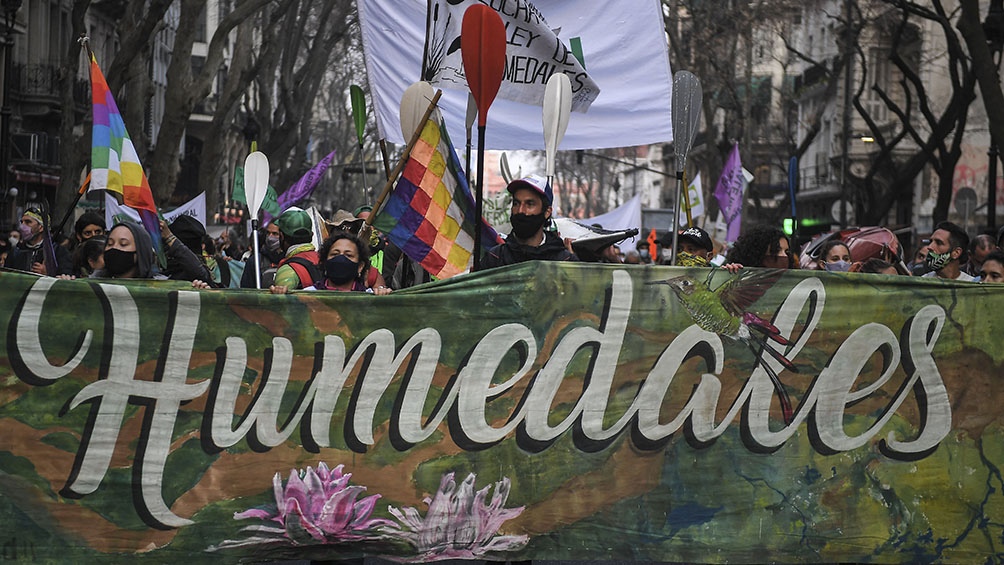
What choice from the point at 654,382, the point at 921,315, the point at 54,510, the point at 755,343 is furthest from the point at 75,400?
the point at 921,315

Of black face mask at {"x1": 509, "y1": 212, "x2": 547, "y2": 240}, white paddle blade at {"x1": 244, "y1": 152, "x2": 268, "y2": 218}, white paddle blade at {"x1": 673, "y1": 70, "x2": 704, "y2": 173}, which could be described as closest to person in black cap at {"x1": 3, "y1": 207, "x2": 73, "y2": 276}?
white paddle blade at {"x1": 244, "y1": 152, "x2": 268, "y2": 218}

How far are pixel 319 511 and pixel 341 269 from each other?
1251 millimetres

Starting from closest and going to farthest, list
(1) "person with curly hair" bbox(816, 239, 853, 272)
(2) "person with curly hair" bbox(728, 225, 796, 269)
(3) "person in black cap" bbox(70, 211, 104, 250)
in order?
(2) "person with curly hair" bbox(728, 225, 796, 269)
(1) "person with curly hair" bbox(816, 239, 853, 272)
(3) "person in black cap" bbox(70, 211, 104, 250)

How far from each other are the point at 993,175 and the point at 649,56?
1672 cm

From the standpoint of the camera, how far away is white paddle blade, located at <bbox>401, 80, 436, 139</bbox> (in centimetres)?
767

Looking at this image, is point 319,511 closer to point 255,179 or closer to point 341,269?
point 341,269

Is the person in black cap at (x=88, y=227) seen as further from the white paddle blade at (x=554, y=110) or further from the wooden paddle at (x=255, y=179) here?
the white paddle blade at (x=554, y=110)

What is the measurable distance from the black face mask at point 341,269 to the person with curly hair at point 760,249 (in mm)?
2062

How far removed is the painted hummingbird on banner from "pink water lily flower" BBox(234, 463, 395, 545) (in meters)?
1.44

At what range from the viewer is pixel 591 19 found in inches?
380

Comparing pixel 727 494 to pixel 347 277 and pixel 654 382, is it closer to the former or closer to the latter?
pixel 654 382

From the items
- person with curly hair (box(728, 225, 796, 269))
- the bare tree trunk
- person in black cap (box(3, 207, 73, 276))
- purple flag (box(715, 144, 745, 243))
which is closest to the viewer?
person with curly hair (box(728, 225, 796, 269))

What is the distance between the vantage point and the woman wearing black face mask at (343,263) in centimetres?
657

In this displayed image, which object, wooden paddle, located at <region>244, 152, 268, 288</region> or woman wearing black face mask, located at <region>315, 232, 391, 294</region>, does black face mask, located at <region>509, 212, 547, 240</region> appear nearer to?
woman wearing black face mask, located at <region>315, 232, 391, 294</region>
